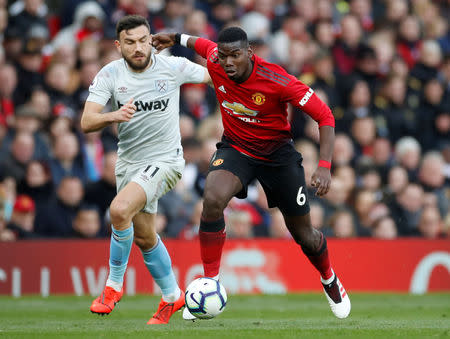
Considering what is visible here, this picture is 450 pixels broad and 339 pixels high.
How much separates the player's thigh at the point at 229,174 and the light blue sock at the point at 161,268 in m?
1.01

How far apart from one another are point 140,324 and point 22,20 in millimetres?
6730

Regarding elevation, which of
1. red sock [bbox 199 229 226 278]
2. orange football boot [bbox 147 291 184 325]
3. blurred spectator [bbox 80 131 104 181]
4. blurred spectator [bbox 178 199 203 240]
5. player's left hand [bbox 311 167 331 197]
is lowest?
blurred spectator [bbox 178 199 203 240]

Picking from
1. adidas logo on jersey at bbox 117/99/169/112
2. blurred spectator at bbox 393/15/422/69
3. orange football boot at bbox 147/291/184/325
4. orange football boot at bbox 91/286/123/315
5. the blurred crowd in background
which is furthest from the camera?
blurred spectator at bbox 393/15/422/69

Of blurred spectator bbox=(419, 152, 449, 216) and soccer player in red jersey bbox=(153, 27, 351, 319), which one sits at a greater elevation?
soccer player in red jersey bbox=(153, 27, 351, 319)

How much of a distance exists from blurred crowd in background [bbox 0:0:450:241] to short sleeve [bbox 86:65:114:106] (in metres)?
4.07

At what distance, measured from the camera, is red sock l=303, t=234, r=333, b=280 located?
8.57m

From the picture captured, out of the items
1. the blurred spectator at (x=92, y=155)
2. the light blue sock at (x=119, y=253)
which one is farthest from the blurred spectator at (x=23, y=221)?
the light blue sock at (x=119, y=253)

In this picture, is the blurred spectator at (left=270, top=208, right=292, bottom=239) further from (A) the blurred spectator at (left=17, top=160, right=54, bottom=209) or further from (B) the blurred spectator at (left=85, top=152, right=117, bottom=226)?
(A) the blurred spectator at (left=17, top=160, right=54, bottom=209)

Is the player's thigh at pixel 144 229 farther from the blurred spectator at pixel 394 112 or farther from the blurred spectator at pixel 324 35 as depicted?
the blurred spectator at pixel 324 35

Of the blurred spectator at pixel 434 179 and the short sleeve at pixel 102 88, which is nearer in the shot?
the short sleeve at pixel 102 88

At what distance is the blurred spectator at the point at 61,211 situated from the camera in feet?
40.1

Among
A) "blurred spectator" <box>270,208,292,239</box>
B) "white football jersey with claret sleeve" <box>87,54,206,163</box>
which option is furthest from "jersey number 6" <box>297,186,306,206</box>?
"blurred spectator" <box>270,208,292,239</box>

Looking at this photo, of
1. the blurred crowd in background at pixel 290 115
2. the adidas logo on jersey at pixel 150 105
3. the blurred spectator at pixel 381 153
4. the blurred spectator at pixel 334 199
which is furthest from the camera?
the blurred spectator at pixel 381 153

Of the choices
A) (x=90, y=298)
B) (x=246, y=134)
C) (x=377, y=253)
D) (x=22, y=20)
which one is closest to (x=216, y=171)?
(x=246, y=134)
